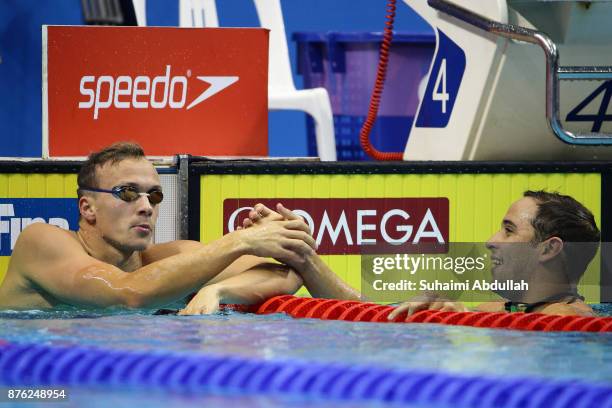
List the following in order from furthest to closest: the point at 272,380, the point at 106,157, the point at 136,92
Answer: the point at 136,92 → the point at 106,157 → the point at 272,380

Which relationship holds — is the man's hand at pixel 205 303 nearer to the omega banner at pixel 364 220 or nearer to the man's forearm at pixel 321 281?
the man's forearm at pixel 321 281

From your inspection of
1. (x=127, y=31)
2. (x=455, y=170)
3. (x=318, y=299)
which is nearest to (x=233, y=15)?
(x=127, y=31)

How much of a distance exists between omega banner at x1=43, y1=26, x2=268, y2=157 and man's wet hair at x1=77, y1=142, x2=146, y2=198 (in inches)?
42.3

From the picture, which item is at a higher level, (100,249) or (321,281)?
(100,249)

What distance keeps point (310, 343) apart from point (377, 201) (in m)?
1.83

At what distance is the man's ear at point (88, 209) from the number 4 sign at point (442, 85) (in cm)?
188

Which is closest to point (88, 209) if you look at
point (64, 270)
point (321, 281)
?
point (64, 270)

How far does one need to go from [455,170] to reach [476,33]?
63 cm

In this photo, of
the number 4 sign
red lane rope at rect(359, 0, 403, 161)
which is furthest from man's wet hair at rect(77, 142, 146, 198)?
red lane rope at rect(359, 0, 403, 161)

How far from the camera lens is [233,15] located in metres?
8.95

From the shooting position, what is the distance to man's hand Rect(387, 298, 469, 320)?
12.9 ft

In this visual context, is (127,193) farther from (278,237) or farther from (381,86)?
(381,86)

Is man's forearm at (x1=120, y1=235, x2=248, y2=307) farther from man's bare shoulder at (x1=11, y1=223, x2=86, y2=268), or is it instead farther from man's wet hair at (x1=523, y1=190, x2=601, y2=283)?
man's wet hair at (x1=523, y1=190, x2=601, y2=283)

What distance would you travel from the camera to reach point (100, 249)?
427 centimetres
